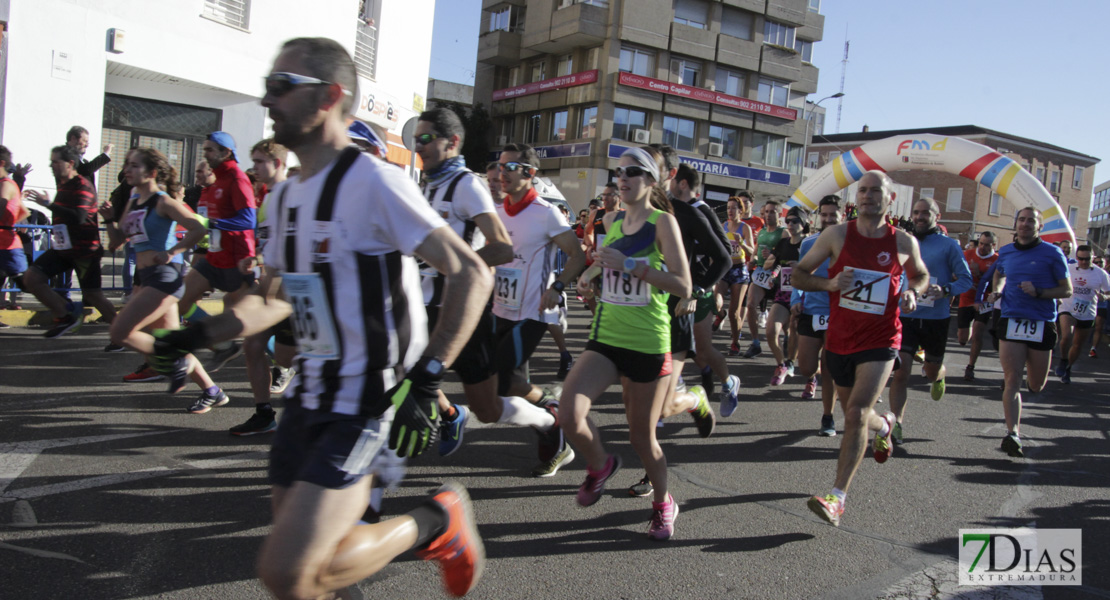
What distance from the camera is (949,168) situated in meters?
19.2

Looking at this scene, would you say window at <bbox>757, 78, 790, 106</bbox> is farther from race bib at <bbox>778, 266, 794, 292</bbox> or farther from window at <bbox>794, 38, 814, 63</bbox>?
race bib at <bbox>778, 266, 794, 292</bbox>

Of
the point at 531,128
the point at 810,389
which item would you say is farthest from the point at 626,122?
the point at 810,389

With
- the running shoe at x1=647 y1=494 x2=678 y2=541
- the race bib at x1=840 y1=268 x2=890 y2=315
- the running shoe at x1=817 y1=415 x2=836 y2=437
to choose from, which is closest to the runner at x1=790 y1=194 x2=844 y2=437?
the running shoe at x1=817 y1=415 x2=836 y2=437

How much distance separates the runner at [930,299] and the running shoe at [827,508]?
86.8 inches

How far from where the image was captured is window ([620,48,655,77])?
38812mm

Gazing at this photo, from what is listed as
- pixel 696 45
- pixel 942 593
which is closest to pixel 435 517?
pixel 942 593

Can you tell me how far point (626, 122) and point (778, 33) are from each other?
11676 mm

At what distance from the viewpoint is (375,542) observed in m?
2.27

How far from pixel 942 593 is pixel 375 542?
259 cm

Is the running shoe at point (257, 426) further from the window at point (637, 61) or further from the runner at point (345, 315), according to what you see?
the window at point (637, 61)

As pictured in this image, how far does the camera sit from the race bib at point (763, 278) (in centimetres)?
962

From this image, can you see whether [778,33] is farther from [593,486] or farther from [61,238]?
[593,486]

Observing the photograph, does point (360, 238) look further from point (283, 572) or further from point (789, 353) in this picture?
point (789, 353)

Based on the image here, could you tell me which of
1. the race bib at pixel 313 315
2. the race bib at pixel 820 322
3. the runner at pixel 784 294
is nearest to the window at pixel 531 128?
the runner at pixel 784 294
